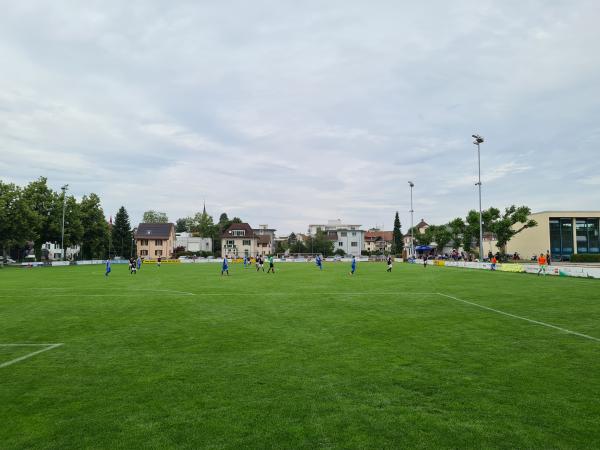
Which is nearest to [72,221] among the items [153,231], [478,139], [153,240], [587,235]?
[153,240]

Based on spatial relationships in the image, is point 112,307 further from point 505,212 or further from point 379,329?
point 505,212

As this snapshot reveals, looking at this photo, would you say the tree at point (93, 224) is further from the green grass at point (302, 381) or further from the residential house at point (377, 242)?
the residential house at point (377, 242)

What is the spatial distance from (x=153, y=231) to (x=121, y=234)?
982 cm

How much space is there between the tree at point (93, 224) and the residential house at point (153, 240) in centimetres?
2081

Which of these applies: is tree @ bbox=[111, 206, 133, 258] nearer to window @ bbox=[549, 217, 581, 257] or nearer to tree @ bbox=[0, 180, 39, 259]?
tree @ bbox=[0, 180, 39, 259]

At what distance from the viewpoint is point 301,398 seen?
670cm

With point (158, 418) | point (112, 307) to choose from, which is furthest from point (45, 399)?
point (112, 307)

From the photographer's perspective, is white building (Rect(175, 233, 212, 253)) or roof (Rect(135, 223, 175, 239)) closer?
roof (Rect(135, 223, 175, 239))

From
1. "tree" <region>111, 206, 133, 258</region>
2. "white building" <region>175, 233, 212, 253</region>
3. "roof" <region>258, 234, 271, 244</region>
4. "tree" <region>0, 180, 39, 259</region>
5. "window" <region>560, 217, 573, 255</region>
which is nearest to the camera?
"tree" <region>0, 180, 39, 259</region>

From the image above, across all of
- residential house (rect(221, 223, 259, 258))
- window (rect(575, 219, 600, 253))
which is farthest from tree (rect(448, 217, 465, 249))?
residential house (rect(221, 223, 259, 258))

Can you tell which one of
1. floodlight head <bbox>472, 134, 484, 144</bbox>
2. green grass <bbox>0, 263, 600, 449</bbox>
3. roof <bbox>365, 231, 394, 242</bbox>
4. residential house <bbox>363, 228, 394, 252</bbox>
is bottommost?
green grass <bbox>0, 263, 600, 449</bbox>

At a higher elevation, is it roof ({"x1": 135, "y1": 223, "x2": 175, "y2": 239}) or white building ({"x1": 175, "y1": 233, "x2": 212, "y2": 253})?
roof ({"x1": 135, "y1": 223, "x2": 175, "y2": 239})

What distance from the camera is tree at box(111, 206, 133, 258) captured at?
331 ft

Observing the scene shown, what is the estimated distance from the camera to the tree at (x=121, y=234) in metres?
101
